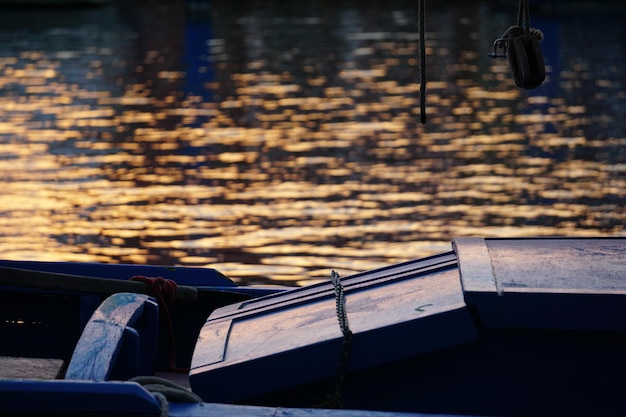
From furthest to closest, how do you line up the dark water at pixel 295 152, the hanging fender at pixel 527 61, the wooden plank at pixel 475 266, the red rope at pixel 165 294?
the dark water at pixel 295 152
the red rope at pixel 165 294
the hanging fender at pixel 527 61
the wooden plank at pixel 475 266

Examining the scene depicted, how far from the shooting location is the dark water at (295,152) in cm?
1428

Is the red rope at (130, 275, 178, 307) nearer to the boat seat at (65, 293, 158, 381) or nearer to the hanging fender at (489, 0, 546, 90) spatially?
the boat seat at (65, 293, 158, 381)

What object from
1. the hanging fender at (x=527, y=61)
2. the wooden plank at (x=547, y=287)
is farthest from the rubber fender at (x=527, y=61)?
the wooden plank at (x=547, y=287)

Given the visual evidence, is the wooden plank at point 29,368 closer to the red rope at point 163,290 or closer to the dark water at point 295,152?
the red rope at point 163,290

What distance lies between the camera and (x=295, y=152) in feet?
65.1

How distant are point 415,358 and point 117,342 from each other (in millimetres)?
1282

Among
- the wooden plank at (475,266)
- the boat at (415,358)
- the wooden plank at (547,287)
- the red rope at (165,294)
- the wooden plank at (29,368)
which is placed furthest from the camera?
the red rope at (165,294)

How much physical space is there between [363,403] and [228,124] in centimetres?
1816

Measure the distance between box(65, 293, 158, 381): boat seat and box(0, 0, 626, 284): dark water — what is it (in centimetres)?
644

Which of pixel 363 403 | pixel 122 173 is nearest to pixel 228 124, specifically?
pixel 122 173

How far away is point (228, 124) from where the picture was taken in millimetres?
22859

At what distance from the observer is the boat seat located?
15.9 ft

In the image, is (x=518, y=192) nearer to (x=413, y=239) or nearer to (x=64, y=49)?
(x=413, y=239)

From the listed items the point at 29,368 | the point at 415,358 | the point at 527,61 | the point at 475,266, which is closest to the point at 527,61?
the point at 527,61
